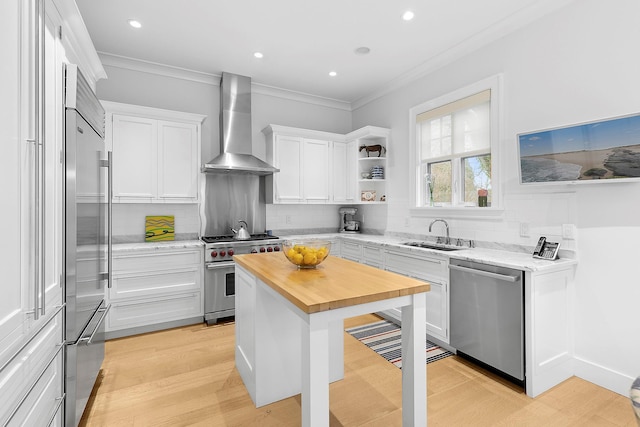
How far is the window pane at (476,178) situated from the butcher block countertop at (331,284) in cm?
200

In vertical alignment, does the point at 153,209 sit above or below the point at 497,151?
below

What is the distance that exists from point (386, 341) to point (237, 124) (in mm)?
3231

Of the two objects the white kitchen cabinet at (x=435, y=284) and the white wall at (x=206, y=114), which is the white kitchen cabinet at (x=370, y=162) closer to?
the white wall at (x=206, y=114)

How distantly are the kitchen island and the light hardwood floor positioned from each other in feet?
0.55

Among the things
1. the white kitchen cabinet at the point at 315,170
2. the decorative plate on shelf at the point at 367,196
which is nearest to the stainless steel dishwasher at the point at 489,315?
the decorative plate on shelf at the point at 367,196

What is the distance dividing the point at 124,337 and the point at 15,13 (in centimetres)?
314

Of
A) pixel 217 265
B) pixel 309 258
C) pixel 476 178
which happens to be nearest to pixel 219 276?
pixel 217 265

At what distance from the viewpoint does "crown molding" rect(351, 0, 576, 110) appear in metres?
2.72

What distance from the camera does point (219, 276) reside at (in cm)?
373

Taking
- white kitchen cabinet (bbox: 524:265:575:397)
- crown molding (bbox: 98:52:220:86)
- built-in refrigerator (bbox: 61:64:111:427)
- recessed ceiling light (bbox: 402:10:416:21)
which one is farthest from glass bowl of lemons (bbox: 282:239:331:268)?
crown molding (bbox: 98:52:220:86)

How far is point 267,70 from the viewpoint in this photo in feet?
13.6

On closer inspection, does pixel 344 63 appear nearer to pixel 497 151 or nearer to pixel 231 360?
pixel 497 151

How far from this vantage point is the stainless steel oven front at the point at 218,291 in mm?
3682

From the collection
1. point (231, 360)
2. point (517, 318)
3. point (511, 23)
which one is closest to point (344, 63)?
point (511, 23)
